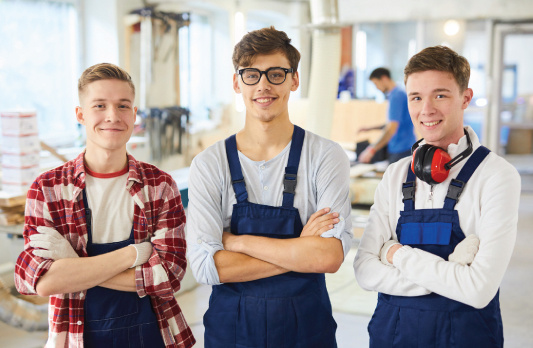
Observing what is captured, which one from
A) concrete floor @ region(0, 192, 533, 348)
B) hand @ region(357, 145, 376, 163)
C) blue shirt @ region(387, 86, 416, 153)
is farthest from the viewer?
hand @ region(357, 145, 376, 163)

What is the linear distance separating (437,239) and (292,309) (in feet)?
1.74

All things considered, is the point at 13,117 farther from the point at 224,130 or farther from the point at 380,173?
the point at 224,130

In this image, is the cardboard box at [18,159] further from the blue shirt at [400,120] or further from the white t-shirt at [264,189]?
the blue shirt at [400,120]

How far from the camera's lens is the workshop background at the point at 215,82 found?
387cm

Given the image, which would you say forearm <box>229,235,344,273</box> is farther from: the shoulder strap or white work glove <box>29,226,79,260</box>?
white work glove <box>29,226,79,260</box>

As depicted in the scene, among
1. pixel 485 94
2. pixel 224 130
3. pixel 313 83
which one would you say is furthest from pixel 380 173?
pixel 485 94

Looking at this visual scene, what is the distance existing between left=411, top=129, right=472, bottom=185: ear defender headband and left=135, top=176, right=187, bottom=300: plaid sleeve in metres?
0.84

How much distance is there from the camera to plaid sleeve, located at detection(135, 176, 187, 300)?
6.10ft

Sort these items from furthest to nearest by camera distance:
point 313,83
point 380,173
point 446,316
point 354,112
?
point 354,112, point 380,173, point 313,83, point 446,316

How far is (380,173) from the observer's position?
21.4 ft

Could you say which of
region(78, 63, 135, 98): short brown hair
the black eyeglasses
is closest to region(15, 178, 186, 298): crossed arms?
region(78, 63, 135, 98): short brown hair

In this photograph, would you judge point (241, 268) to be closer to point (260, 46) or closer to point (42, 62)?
point (260, 46)

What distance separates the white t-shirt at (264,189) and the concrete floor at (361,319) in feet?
6.14

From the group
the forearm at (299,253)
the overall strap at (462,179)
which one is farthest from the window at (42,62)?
the overall strap at (462,179)
